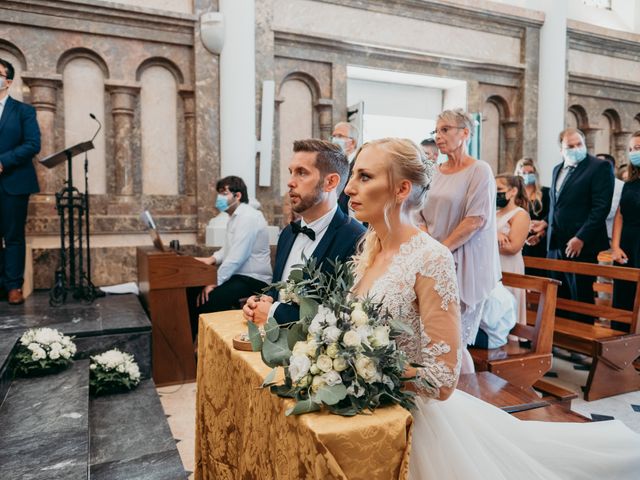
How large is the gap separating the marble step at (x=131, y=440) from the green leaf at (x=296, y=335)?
152 cm

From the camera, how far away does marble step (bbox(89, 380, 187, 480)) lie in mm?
2770

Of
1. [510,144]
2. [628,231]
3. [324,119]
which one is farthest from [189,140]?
[510,144]

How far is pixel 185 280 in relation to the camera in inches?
189

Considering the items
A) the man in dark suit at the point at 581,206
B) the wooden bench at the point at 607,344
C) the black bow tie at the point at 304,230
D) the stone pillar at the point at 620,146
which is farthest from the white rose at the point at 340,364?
the stone pillar at the point at 620,146

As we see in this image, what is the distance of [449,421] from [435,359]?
26 centimetres

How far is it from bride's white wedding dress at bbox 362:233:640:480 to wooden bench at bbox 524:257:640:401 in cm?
224

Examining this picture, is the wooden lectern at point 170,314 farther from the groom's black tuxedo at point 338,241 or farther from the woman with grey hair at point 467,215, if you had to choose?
the groom's black tuxedo at point 338,241

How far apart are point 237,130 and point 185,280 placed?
242cm

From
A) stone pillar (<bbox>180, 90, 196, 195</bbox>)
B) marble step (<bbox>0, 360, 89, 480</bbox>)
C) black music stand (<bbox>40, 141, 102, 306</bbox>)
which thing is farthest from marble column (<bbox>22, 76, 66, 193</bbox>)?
marble step (<bbox>0, 360, 89, 480</bbox>)

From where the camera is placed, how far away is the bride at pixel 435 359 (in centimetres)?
169

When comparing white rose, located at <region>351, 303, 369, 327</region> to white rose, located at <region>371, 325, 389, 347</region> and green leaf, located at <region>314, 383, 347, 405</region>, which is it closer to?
white rose, located at <region>371, 325, 389, 347</region>

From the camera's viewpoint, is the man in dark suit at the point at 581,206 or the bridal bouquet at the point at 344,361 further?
the man in dark suit at the point at 581,206

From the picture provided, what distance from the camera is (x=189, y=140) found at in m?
6.82

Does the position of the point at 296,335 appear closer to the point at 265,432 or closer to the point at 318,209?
the point at 265,432
